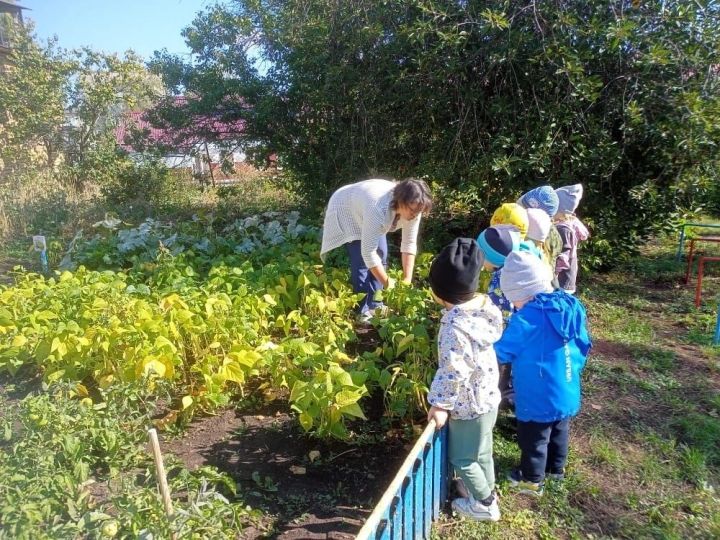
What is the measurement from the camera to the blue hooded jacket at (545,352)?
2.27 meters

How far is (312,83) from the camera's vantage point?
636 cm

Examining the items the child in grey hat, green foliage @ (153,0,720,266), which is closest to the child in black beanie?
the child in grey hat

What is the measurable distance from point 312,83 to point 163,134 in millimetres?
2937

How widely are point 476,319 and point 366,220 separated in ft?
5.73

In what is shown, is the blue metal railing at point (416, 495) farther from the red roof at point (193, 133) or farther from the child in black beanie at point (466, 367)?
the red roof at point (193, 133)

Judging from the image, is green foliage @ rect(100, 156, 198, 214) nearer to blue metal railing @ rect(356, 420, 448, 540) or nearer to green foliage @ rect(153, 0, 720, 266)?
green foliage @ rect(153, 0, 720, 266)

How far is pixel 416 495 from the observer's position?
1966mm

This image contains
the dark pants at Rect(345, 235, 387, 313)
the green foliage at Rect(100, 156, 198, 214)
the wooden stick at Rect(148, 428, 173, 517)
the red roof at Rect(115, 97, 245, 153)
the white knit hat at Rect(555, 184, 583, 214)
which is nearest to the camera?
the wooden stick at Rect(148, 428, 173, 517)

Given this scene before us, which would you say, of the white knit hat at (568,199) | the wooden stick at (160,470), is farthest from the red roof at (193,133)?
the wooden stick at (160,470)

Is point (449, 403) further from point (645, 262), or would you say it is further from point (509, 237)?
point (645, 262)

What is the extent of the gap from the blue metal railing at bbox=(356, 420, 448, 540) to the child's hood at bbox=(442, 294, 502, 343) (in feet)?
1.32

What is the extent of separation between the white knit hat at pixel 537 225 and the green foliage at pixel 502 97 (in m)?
1.91

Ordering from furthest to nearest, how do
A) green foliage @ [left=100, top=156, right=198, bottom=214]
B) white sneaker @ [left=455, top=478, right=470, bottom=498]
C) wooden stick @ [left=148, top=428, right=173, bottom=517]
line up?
green foliage @ [left=100, top=156, right=198, bottom=214] → white sneaker @ [left=455, top=478, right=470, bottom=498] → wooden stick @ [left=148, top=428, right=173, bottom=517]

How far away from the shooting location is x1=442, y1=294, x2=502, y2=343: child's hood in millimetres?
2080
